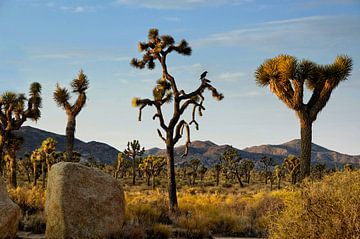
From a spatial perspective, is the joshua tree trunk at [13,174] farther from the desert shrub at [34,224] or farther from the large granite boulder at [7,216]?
the large granite boulder at [7,216]

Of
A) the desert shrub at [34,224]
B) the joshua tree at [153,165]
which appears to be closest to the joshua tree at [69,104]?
the desert shrub at [34,224]

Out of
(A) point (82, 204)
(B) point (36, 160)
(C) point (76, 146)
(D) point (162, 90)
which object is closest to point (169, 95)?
(D) point (162, 90)

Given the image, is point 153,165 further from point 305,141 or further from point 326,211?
point 326,211

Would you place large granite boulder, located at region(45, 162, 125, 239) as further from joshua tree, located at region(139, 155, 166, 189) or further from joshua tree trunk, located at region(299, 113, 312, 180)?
joshua tree, located at region(139, 155, 166, 189)

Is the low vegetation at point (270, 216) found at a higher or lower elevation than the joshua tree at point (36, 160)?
lower

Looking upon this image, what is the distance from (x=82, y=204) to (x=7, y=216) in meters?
1.87

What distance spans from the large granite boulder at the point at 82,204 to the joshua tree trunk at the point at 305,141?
7.73 metres

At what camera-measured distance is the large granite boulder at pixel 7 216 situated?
28.6ft

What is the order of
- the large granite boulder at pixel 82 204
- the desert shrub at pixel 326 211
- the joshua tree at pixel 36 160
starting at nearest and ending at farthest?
1. the desert shrub at pixel 326 211
2. the large granite boulder at pixel 82 204
3. the joshua tree at pixel 36 160

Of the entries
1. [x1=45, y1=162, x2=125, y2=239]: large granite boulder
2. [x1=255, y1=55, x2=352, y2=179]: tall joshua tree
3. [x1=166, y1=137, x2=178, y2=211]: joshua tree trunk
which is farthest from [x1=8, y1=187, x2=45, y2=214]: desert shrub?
[x1=255, y1=55, x2=352, y2=179]: tall joshua tree

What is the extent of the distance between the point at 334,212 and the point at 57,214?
6327 mm

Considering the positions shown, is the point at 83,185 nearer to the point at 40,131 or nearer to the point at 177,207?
the point at 177,207

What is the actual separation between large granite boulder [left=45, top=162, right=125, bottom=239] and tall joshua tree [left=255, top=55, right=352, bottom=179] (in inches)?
310

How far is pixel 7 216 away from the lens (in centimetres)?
882
